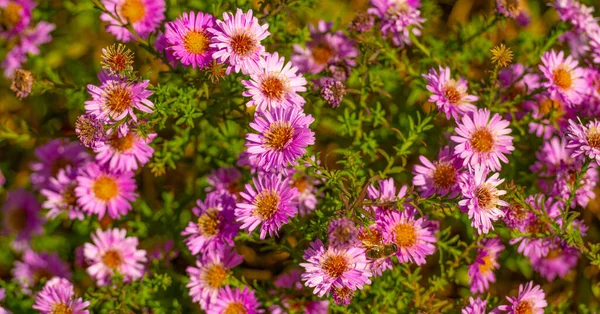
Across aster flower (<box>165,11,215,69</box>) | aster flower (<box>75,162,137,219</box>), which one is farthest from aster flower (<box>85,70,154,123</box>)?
aster flower (<box>75,162,137,219</box>)

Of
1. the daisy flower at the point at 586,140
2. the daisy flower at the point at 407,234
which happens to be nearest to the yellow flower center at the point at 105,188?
the daisy flower at the point at 407,234

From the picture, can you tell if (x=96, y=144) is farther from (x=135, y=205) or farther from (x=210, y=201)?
(x=135, y=205)

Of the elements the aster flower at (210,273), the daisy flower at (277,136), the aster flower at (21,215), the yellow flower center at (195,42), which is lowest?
the aster flower at (210,273)

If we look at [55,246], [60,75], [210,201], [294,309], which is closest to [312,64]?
[210,201]

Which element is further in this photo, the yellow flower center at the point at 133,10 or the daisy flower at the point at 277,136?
the yellow flower center at the point at 133,10

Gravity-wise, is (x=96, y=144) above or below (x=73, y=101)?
below

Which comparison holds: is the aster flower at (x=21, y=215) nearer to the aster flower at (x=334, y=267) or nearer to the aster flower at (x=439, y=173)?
the aster flower at (x=334, y=267)

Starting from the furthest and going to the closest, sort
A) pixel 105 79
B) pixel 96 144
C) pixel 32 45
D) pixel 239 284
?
1. pixel 32 45
2. pixel 239 284
3. pixel 105 79
4. pixel 96 144
